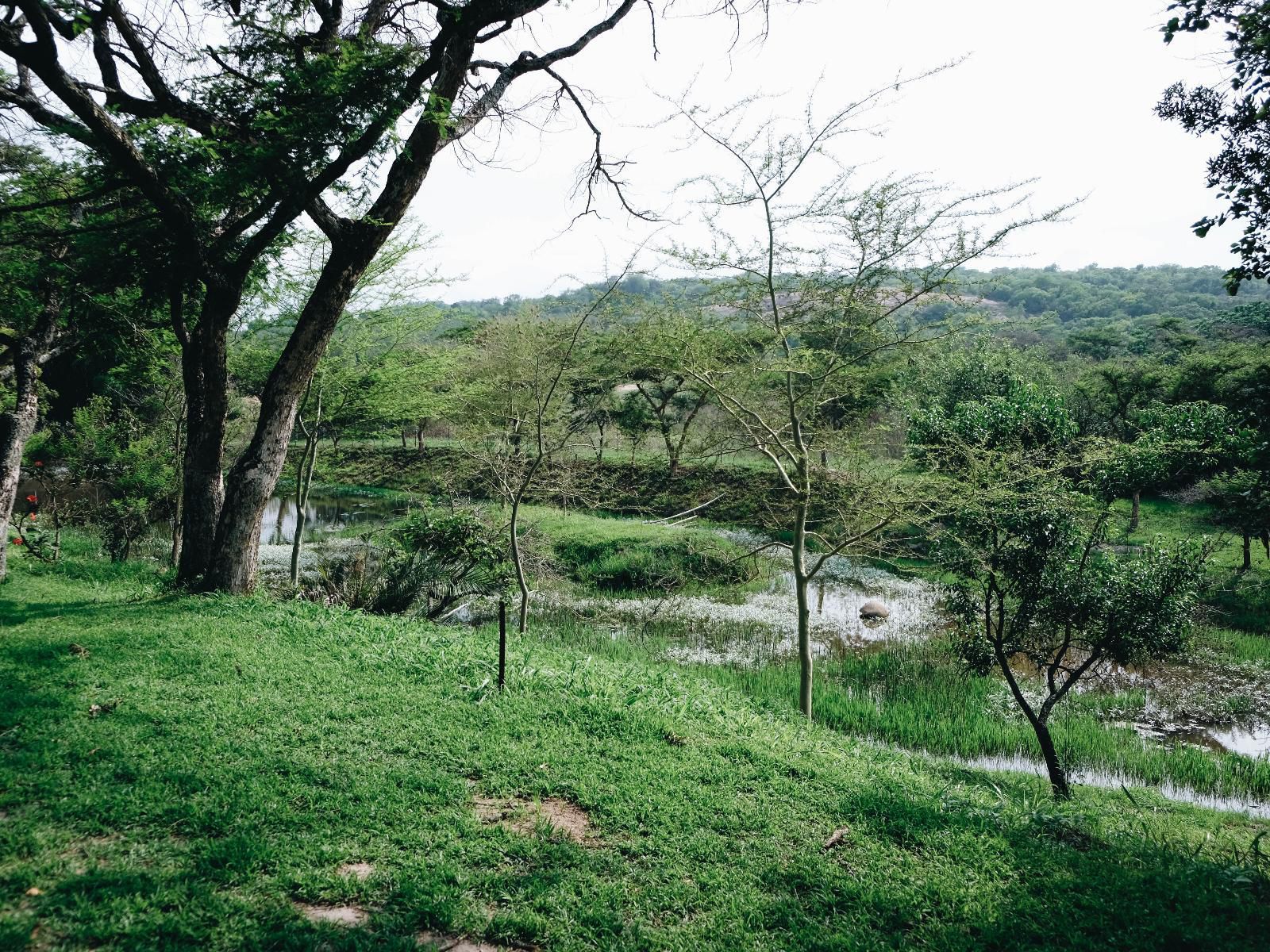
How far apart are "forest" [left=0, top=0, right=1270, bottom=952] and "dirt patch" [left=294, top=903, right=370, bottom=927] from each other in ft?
0.06

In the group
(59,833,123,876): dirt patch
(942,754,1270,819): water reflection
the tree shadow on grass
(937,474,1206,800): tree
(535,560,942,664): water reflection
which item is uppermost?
(937,474,1206,800): tree

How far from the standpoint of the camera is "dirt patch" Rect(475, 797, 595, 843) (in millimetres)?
3648

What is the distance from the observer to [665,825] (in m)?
3.78

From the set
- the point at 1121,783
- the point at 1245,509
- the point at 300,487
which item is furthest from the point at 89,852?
the point at 1245,509

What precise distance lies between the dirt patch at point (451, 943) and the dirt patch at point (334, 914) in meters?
0.27

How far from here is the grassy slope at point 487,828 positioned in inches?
113

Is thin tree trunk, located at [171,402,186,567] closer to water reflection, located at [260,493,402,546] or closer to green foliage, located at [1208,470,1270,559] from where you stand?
water reflection, located at [260,493,402,546]

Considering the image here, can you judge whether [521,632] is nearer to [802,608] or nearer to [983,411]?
[802,608]

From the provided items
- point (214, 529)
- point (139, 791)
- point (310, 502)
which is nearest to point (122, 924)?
point (139, 791)

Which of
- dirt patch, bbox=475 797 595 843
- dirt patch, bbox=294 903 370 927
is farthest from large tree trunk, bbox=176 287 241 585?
dirt patch, bbox=294 903 370 927

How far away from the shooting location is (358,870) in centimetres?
312

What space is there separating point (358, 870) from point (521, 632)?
6299 mm

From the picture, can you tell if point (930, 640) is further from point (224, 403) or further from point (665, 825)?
point (224, 403)

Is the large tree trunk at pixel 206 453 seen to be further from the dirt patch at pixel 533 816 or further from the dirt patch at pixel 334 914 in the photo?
the dirt patch at pixel 334 914
